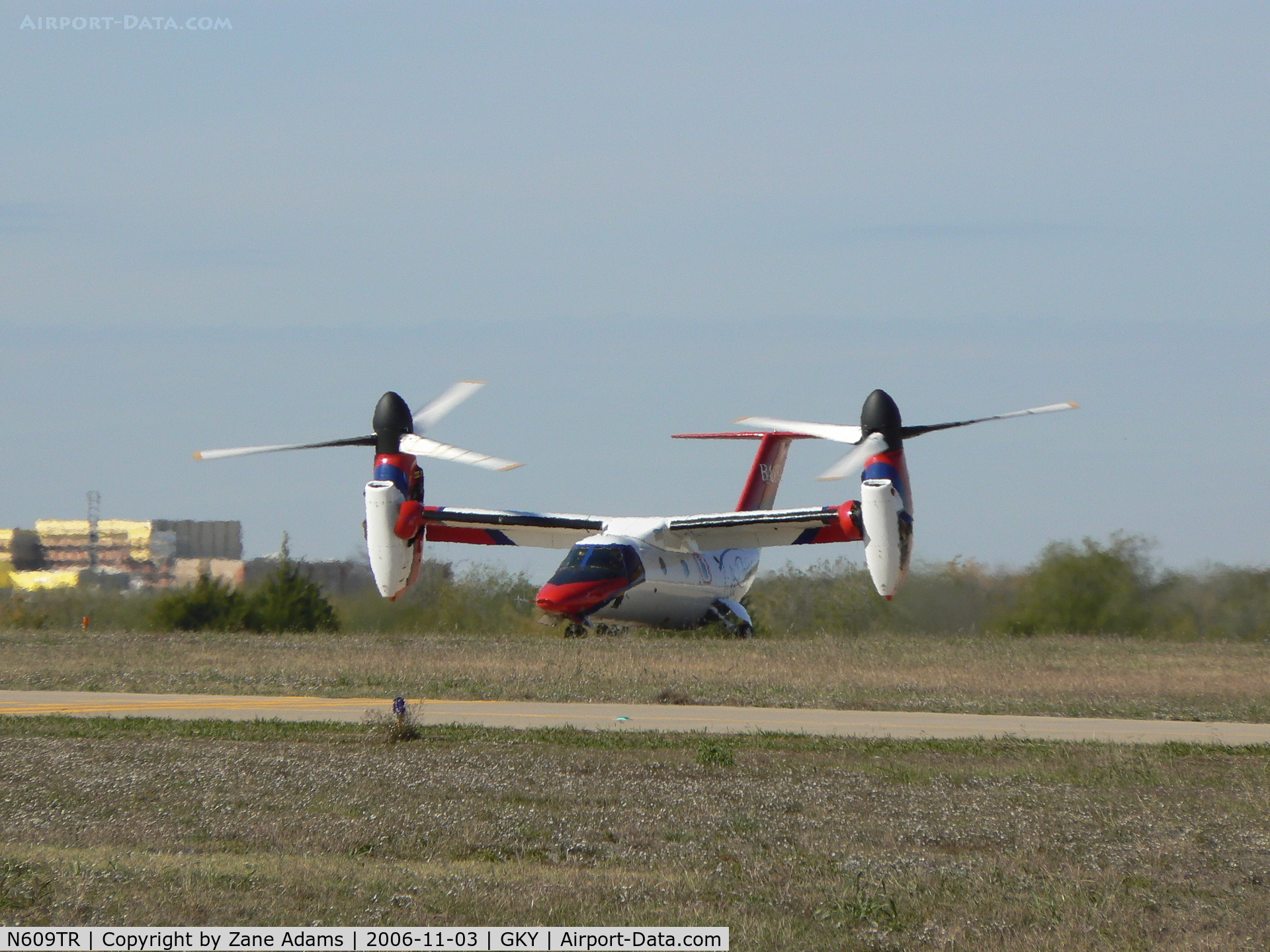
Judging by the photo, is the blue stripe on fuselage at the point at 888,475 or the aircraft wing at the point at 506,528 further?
the aircraft wing at the point at 506,528

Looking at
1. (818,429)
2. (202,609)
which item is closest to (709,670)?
(818,429)

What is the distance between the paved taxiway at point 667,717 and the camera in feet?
59.9

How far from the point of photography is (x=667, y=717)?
64.9 feet

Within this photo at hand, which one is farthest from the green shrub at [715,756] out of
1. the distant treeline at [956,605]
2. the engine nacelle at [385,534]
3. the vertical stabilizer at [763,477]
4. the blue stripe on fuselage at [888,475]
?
the vertical stabilizer at [763,477]

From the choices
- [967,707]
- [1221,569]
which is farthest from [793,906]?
[1221,569]

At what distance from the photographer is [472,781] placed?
13.5 metres

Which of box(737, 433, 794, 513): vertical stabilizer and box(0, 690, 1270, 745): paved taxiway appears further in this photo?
box(737, 433, 794, 513): vertical stabilizer

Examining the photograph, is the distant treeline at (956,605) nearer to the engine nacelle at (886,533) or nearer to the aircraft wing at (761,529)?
the aircraft wing at (761,529)

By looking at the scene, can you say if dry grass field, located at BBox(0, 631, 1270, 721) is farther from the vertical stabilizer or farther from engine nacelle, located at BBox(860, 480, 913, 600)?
the vertical stabilizer

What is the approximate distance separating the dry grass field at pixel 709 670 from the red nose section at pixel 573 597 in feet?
2.75

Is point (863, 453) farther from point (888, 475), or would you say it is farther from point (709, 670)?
point (709, 670)

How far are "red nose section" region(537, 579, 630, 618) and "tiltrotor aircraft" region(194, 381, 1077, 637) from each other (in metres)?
0.03

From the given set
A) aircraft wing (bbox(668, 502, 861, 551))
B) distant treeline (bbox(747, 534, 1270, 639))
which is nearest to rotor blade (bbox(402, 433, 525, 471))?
aircraft wing (bbox(668, 502, 861, 551))

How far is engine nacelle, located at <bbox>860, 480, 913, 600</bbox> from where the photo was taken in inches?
906
